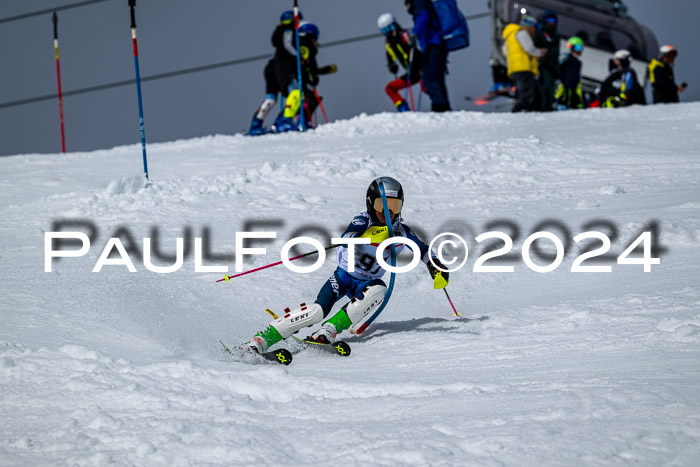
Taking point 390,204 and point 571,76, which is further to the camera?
point 571,76

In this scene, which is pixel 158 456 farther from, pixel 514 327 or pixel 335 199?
pixel 335 199

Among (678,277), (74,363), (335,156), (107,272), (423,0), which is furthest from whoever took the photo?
(423,0)

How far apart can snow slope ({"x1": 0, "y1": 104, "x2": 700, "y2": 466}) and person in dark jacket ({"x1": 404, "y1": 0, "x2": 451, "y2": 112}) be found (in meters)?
0.98

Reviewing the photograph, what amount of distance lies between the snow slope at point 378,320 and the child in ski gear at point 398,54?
1554 mm

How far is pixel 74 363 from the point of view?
4.70 meters

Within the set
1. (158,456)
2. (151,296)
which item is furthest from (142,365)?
(151,296)

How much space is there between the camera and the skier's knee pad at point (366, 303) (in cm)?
555

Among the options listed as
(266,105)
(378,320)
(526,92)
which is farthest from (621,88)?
(378,320)

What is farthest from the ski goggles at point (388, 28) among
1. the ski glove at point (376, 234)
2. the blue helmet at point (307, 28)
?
the ski glove at point (376, 234)

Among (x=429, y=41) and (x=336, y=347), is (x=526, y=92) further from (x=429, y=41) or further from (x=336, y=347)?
(x=336, y=347)

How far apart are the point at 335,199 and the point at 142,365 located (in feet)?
15.6

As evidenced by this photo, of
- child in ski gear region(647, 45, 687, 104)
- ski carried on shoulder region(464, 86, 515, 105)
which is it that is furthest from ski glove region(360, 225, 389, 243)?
ski carried on shoulder region(464, 86, 515, 105)

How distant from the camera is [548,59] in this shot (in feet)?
44.0

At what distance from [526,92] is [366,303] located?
8564mm
